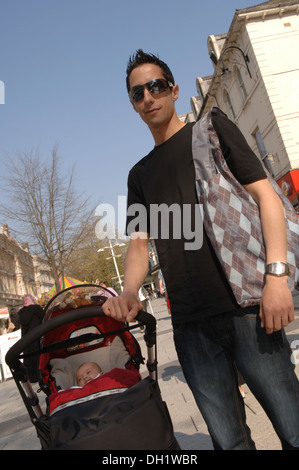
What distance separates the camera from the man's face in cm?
202

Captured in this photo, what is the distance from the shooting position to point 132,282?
6.63ft

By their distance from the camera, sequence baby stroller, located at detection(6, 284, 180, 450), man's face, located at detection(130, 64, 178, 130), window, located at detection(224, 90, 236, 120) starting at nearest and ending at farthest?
1. baby stroller, located at detection(6, 284, 180, 450)
2. man's face, located at detection(130, 64, 178, 130)
3. window, located at detection(224, 90, 236, 120)

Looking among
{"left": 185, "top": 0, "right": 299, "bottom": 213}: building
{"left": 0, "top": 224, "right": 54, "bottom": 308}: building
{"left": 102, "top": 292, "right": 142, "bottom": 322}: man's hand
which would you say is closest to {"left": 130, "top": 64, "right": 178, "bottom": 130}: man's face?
{"left": 102, "top": 292, "right": 142, "bottom": 322}: man's hand

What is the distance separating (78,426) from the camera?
61.6 inches

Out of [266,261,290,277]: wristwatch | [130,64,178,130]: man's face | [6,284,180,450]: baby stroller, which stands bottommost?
[6,284,180,450]: baby stroller

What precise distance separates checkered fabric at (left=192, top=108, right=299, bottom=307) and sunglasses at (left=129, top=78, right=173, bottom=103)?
0.43 metres

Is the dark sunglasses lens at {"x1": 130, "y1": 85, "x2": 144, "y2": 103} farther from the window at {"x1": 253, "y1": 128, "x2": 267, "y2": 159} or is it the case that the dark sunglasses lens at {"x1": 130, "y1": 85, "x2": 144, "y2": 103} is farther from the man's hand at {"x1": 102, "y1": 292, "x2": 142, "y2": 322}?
the window at {"x1": 253, "y1": 128, "x2": 267, "y2": 159}

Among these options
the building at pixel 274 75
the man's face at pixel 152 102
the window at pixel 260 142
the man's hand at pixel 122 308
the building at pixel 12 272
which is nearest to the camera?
the man's hand at pixel 122 308

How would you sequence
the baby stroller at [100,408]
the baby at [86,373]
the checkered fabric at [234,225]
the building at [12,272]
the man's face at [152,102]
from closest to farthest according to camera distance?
1. the baby stroller at [100,408]
2. the checkered fabric at [234,225]
3. the man's face at [152,102]
4. the baby at [86,373]
5. the building at [12,272]

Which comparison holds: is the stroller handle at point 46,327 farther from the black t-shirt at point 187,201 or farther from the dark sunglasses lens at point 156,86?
the dark sunglasses lens at point 156,86

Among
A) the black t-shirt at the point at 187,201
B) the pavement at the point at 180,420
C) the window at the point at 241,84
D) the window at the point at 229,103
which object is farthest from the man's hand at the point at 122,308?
the window at the point at 229,103

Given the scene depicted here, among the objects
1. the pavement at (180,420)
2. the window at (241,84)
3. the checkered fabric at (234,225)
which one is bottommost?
the pavement at (180,420)

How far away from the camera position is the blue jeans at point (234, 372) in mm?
1605

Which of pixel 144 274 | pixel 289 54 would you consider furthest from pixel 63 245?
pixel 144 274
